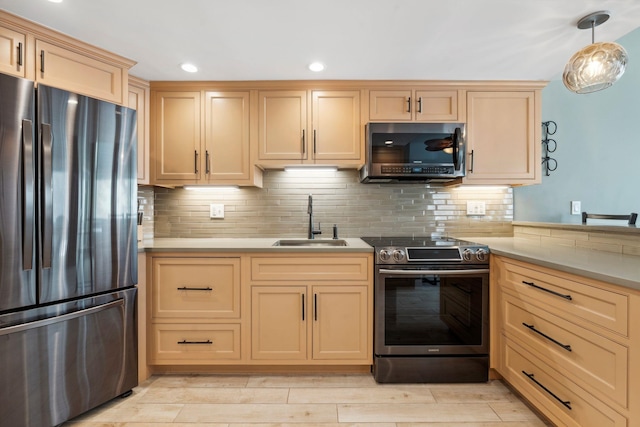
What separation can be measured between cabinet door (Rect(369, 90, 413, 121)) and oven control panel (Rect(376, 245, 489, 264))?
1036 mm

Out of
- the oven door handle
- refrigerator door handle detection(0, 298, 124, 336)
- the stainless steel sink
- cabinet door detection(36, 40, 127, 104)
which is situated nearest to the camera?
refrigerator door handle detection(0, 298, 124, 336)

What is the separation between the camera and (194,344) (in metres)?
2.00

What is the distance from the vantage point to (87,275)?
1.59 meters

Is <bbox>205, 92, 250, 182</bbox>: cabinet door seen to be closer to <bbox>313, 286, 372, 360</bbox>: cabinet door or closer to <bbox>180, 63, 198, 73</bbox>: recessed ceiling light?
<bbox>180, 63, 198, 73</bbox>: recessed ceiling light

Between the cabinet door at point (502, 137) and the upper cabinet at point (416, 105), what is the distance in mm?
122

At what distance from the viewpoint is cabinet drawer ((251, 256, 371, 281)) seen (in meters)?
1.99

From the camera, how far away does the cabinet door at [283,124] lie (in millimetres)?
2252

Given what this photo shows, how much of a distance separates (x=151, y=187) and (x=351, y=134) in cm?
180

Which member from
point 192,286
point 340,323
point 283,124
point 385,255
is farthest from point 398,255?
point 192,286

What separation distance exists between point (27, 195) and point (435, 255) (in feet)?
7.45

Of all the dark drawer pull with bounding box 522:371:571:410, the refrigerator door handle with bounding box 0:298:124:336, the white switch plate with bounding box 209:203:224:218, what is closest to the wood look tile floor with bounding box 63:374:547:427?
the dark drawer pull with bounding box 522:371:571:410

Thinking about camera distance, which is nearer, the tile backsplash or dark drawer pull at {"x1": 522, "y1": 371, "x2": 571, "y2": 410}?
dark drawer pull at {"x1": 522, "y1": 371, "x2": 571, "y2": 410}

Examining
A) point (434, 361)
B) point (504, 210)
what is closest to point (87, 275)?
point (434, 361)

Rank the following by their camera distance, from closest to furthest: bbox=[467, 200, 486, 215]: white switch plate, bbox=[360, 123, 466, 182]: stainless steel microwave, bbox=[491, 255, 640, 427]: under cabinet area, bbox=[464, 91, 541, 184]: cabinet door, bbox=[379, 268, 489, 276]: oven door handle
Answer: bbox=[491, 255, 640, 427]: under cabinet area, bbox=[379, 268, 489, 276]: oven door handle, bbox=[360, 123, 466, 182]: stainless steel microwave, bbox=[464, 91, 541, 184]: cabinet door, bbox=[467, 200, 486, 215]: white switch plate
